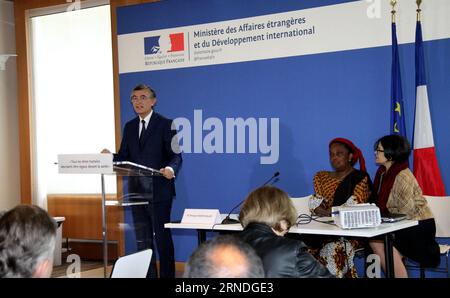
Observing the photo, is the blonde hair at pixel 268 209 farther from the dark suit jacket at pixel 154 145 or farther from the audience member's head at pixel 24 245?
the dark suit jacket at pixel 154 145

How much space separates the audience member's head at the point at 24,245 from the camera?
5.60 feet

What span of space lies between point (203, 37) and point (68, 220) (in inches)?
105

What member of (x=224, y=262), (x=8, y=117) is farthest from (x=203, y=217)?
(x=8, y=117)

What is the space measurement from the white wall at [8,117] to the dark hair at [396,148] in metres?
4.70

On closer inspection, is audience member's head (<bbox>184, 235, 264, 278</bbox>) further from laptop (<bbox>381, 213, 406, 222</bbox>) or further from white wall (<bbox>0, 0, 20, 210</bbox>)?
white wall (<bbox>0, 0, 20, 210</bbox>)

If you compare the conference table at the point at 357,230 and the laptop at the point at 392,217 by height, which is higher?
the laptop at the point at 392,217

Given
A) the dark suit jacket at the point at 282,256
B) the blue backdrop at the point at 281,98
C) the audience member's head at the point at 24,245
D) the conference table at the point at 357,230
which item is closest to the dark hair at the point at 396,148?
the blue backdrop at the point at 281,98

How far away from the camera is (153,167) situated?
5.06 metres

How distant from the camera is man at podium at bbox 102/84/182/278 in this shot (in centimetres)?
452

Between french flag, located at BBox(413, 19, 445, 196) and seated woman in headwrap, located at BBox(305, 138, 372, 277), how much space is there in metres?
0.49

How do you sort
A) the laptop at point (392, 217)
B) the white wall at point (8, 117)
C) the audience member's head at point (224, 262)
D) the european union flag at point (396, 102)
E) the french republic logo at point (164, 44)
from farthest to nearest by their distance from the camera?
the white wall at point (8, 117)
the french republic logo at point (164, 44)
the european union flag at point (396, 102)
the laptop at point (392, 217)
the audience member's head at point (224, 262)
